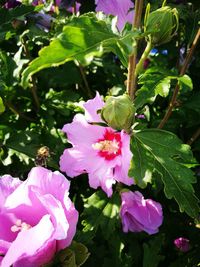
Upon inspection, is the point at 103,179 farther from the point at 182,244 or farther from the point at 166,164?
the point at 182,244

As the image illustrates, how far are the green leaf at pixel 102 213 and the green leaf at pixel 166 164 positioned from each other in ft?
0.77

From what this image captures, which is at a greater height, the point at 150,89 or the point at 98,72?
the point at 150,89

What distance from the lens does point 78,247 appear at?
809 millimetres

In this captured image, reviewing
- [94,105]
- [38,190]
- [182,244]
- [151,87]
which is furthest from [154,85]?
[182,244]

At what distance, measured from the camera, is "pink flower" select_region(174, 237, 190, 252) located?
143 cm

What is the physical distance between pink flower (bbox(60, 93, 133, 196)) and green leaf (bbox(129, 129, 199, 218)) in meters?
0.06

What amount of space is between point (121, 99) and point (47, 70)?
31.4 inches

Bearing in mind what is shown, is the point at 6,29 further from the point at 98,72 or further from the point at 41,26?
the point at 98,72

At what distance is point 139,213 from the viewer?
1163 mm

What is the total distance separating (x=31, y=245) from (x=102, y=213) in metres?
0.50

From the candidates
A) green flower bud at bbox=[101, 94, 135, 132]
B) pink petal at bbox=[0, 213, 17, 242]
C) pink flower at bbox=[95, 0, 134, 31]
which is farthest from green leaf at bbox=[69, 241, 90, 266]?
pink flower at bbox=[95, 0, 134, 31]

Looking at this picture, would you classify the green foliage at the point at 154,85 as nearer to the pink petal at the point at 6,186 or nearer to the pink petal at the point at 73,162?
the pink petal at the point at 73,162

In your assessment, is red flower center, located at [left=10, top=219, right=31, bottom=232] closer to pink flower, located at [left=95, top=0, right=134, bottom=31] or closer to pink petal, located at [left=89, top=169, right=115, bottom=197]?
pink petal, located at [left=89, top=169, right=115, bottom=197]

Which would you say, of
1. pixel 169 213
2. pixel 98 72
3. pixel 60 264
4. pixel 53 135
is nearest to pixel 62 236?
pixel 60 264
